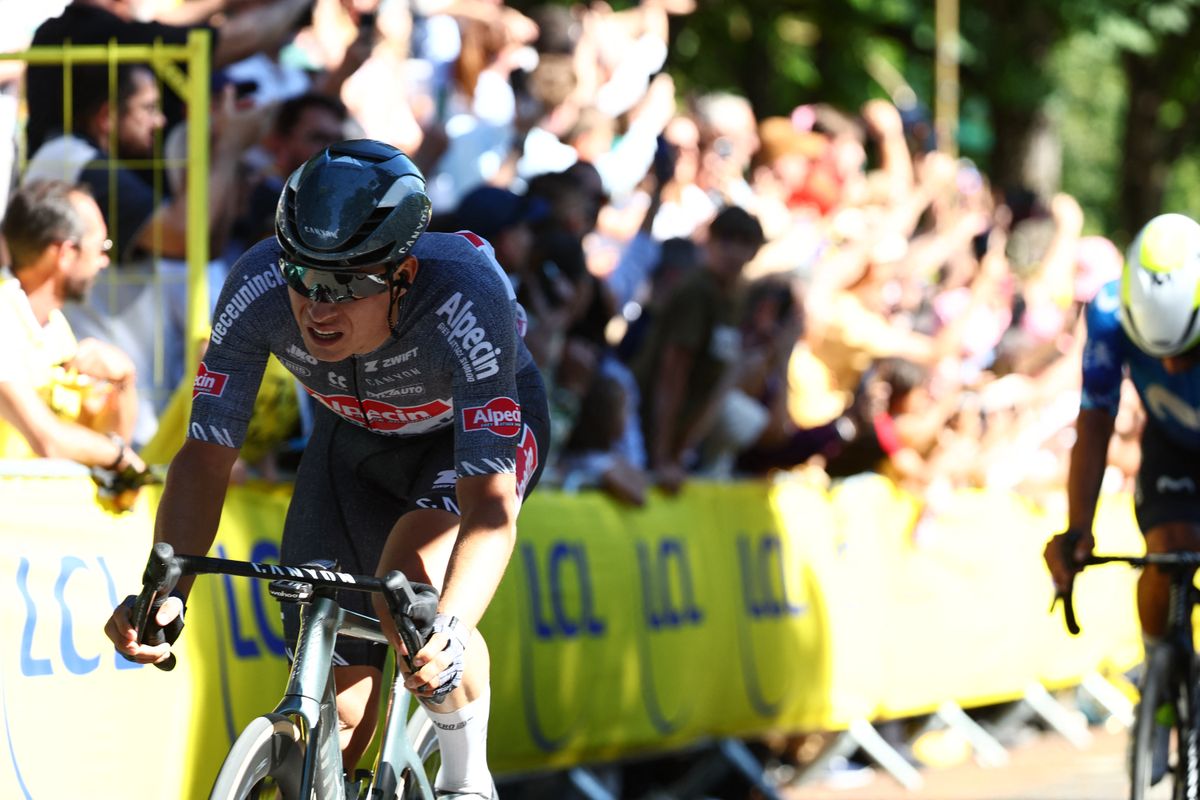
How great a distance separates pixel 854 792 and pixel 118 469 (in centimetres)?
509

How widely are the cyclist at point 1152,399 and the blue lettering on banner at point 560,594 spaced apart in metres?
2.10

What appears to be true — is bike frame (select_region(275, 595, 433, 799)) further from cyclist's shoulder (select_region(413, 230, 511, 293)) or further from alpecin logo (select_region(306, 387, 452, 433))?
cyclist's shoulder (select_region(413, 230, 511, 293))

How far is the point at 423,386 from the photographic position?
16.3 feet

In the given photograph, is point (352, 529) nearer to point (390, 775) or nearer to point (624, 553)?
point (390, 775)

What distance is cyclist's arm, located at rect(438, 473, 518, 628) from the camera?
4.44 meters

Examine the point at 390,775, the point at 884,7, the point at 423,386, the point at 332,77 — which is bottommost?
the point at 390,775

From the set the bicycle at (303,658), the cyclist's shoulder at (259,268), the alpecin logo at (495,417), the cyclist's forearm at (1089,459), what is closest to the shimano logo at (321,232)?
the cyclist's shoulder at (259,268)

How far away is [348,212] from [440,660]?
3.17 feet

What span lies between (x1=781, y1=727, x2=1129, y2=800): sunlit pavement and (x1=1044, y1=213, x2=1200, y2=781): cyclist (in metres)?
2.67

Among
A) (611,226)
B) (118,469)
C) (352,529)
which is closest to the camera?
(352,529)

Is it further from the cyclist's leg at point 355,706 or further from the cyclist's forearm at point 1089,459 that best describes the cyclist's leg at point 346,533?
the cyclist's forearm at point 1089,459

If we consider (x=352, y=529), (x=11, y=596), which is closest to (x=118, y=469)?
(x=11, y=596)

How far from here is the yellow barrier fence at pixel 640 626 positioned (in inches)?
236

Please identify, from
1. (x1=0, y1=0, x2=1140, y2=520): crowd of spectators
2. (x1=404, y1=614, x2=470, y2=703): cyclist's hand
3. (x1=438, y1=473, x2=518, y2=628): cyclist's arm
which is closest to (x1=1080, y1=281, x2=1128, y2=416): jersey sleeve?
(x1=0, y1=0, x2=1140, y2=520): crowd of spectators
